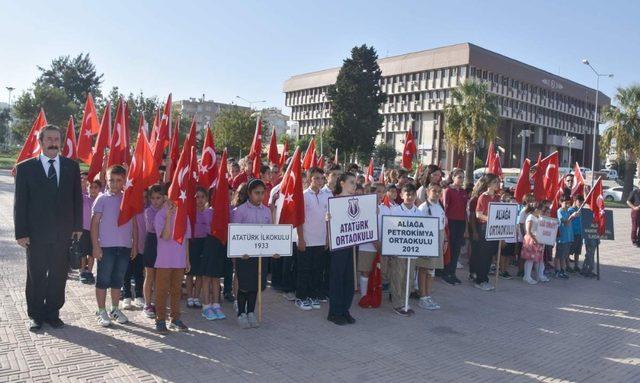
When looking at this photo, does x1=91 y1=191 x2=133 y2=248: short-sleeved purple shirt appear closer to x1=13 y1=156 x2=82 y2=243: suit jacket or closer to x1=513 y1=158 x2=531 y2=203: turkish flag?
x1=13 y1=156 x2=82 y2=243: suit jacket

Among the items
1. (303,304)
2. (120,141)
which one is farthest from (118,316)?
(120,141)

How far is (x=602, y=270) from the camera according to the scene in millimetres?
12664

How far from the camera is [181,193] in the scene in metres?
6.26

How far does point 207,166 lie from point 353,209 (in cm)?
261

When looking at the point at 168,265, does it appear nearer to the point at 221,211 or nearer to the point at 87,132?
the point at 221,211

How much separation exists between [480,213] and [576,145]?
274 feet

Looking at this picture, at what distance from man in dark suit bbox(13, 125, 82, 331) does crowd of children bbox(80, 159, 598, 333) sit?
37 centimetres

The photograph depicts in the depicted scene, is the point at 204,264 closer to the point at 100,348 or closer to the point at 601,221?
the point at 100,348

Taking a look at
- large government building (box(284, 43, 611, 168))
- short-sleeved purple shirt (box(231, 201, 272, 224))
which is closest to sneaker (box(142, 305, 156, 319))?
short-sleeved purple shirt (box(231, 201, 272, 224))

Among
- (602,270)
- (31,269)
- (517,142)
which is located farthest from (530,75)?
(31,269)

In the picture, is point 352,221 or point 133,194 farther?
point 352,221

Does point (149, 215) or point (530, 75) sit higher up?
point (530, 75)

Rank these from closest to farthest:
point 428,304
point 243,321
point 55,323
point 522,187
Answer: point 55,323
point 243,321
point 428,304
point 522,187

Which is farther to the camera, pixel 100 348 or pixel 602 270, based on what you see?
pixel 602 270
